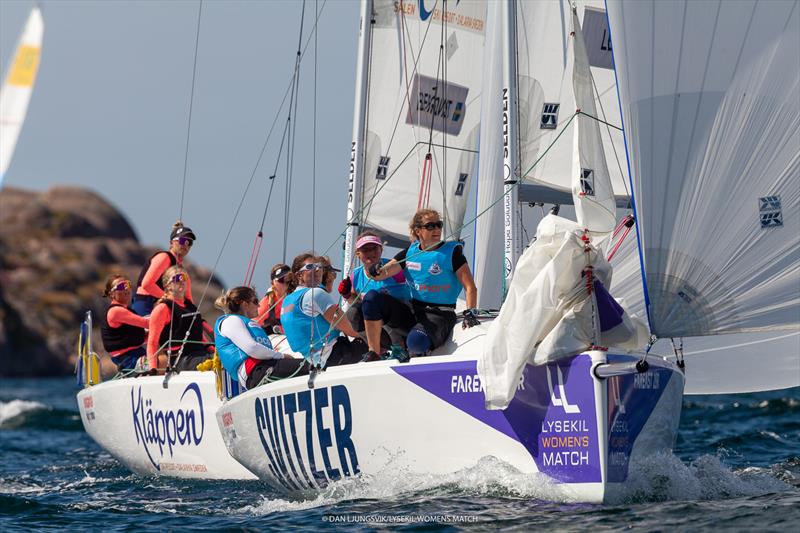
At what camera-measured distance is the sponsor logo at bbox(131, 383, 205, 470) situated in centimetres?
992

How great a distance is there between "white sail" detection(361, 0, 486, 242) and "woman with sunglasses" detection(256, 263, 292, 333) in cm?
181

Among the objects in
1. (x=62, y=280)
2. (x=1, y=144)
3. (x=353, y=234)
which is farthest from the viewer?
(x=62, y=280)

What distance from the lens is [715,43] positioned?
6938 mm

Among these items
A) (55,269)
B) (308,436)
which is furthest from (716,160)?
(55,269)

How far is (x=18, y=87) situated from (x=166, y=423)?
5851 millimetres

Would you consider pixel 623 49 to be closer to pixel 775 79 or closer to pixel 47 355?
pixel 775 79

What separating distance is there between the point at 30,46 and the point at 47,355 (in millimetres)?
46237

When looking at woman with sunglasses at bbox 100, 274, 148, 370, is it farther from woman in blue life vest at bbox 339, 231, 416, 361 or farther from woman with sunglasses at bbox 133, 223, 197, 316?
woman in blue life vest at bbox 339, 231, 416, 361

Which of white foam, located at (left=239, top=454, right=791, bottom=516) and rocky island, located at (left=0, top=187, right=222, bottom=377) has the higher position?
rocky island, located at (left=0, top=187, right=222, bottom=377)

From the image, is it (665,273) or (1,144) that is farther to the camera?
(665,273)

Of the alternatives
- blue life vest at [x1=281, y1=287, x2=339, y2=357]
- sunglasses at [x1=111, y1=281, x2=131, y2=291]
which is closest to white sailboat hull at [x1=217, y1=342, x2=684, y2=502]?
blue life vest at [x1=281, y1=287, x2=339, y2=357]

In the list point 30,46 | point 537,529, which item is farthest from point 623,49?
point 30,46

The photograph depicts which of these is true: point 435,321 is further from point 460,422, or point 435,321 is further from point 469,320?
point 460,422

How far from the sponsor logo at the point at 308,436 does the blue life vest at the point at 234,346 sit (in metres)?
0.56
